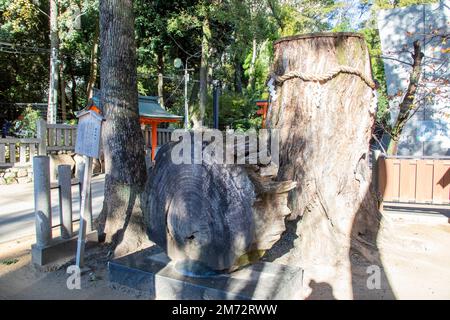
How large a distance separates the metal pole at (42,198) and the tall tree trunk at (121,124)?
0.69 metres

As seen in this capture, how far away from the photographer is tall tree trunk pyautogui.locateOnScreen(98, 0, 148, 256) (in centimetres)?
457

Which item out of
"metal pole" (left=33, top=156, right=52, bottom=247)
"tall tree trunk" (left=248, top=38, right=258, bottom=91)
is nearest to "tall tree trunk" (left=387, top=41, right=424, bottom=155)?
"metal pole" (left=33, top=156, right=52, bottom=247)

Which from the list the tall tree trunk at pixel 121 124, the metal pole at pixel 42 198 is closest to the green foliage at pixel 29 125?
the tall tree trunk at pixel 121 124

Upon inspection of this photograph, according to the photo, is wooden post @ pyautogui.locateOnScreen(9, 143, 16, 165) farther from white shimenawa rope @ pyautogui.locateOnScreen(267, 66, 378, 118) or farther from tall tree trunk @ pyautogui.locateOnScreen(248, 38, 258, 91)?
tall tree trunk @ pyautogui.locateOnScreen(248, 38, 258, 91)

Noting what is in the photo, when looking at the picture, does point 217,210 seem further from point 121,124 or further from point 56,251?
point 56,251

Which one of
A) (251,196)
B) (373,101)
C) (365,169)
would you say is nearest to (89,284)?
(251,196)

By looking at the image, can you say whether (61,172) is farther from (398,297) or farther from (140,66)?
(140,66)

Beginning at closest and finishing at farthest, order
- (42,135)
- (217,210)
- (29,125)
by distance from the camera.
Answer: (217,210) → (42,135) → (29,125)

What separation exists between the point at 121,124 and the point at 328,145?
2404 mm

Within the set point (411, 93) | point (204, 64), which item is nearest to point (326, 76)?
point (411, 93)

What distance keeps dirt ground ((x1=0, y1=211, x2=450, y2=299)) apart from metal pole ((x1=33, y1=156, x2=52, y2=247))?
0.36m

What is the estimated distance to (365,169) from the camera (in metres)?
4.64

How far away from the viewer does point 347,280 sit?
3857 mm

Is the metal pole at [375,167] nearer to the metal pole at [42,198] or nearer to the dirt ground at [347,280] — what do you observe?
the dirt ground at [347,280]
